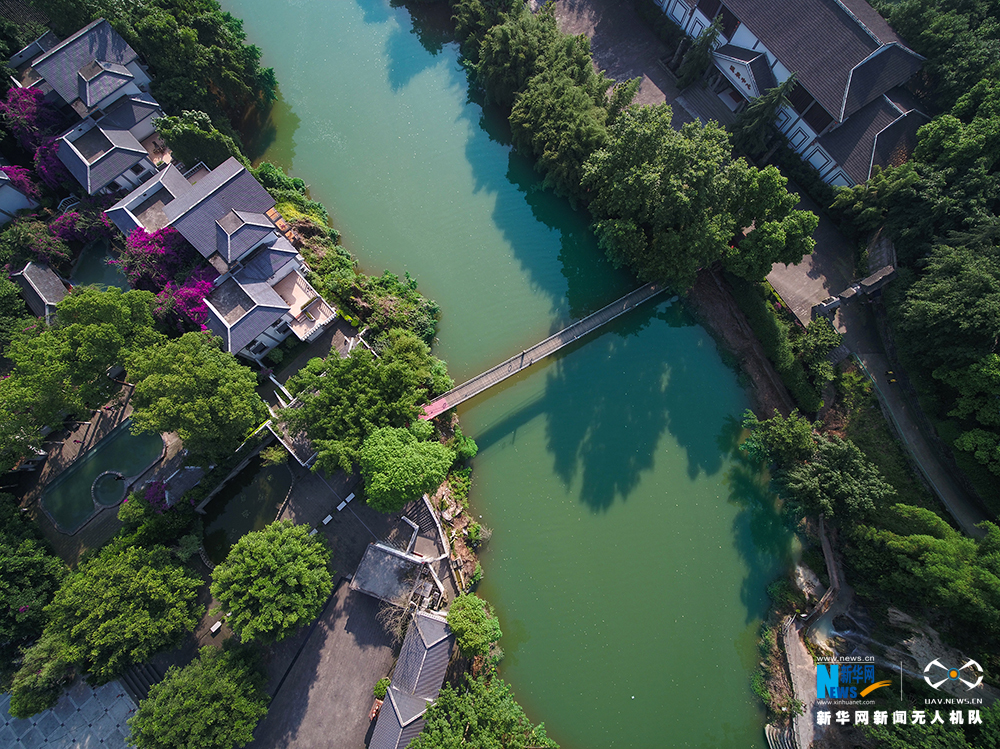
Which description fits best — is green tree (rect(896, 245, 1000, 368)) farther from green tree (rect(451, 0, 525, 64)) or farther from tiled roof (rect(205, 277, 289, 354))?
tiled roof (rect(205, 277, 289, 354))

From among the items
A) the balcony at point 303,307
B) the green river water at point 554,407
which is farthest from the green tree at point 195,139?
the balcony at point 303,307

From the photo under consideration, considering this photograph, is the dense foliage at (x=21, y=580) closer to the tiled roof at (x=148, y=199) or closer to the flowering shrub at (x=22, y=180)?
the tiled roof at (x=148, y=199)

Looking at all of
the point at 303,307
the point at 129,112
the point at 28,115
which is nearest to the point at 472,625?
the point at 303,307

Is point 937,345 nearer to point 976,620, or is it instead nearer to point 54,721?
point 976,620

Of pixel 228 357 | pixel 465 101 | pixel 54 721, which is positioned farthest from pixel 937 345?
pixel 54 721

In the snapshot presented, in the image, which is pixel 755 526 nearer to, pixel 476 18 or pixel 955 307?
pixel 955 307
